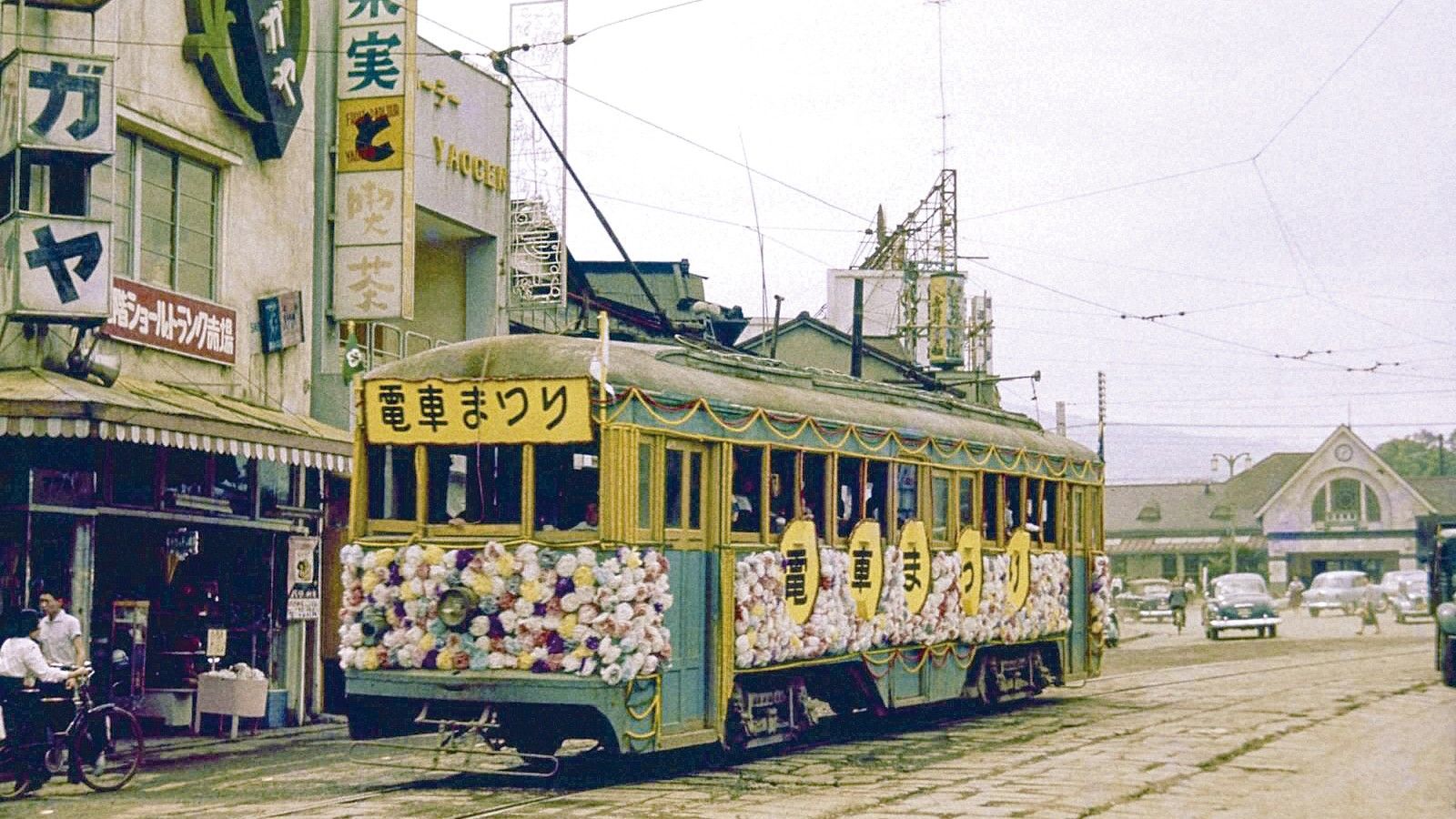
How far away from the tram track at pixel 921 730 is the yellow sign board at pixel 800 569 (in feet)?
4.44

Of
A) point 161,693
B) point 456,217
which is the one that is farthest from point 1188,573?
point 161,693

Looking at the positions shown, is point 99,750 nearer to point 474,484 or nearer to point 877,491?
point 474,484

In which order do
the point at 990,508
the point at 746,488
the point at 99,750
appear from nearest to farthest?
1. the point at 99,750
2. the point at 746,488
3. the point at 990,508

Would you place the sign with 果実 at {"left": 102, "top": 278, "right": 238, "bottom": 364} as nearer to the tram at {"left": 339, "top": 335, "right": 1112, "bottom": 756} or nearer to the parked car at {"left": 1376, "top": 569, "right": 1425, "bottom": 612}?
the tram at {"left": 339, "top": 335, "right": 1112, "bottom": 756}

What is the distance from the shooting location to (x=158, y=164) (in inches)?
772


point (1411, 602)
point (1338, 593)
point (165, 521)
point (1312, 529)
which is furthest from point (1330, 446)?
point (165, 521)

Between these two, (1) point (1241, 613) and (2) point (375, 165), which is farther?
(1) point (1241, 613)

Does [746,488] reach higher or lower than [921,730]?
higher

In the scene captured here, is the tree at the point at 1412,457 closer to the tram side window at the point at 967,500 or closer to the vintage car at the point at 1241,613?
the vintage car at the point at 1241,613

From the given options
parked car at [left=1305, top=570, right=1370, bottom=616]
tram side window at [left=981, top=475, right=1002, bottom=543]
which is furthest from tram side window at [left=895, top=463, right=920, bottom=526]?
parked car at [left=1305, top=570, right=1370, bottom=616]

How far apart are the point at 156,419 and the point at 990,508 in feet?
29.2

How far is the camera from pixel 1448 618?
22062 millimetres

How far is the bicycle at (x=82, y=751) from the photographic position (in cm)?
1422

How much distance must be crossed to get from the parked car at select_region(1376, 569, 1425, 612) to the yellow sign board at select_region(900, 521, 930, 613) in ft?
130
